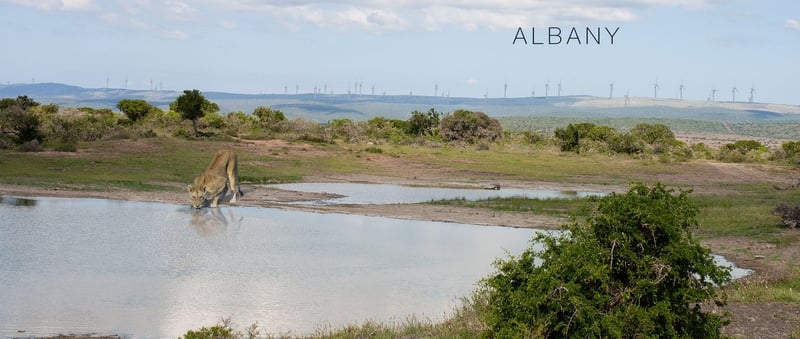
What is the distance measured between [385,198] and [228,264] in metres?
13.3

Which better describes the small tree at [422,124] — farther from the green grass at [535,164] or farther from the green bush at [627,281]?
the green bush at [627,281]

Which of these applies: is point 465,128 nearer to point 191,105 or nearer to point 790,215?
point 191,105

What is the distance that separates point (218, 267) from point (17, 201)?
10.3m

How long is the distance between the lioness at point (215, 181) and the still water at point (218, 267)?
49 centimetres

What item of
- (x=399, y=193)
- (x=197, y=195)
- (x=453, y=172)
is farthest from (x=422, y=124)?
(x=197, y=195)

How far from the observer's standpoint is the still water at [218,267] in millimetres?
11219

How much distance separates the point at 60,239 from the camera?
1675 centimetres

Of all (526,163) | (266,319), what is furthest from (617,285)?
(526,163)

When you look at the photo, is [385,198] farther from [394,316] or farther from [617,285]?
[617,285]

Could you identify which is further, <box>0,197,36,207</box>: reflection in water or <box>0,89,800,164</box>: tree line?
<box>0,89,800,164</box>: tree line

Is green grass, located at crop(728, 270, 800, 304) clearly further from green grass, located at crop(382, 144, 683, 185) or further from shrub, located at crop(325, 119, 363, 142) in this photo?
shrub, located at crop(325, 119, 363, 142)

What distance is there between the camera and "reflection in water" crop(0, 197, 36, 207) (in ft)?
A: 71.6

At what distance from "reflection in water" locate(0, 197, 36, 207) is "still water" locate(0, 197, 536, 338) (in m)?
0.05

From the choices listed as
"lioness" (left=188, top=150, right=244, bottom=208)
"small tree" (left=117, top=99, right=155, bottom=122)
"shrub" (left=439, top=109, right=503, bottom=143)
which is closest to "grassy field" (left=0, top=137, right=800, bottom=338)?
"lioness" (left=188, top=150, right=244, bottom=208)
